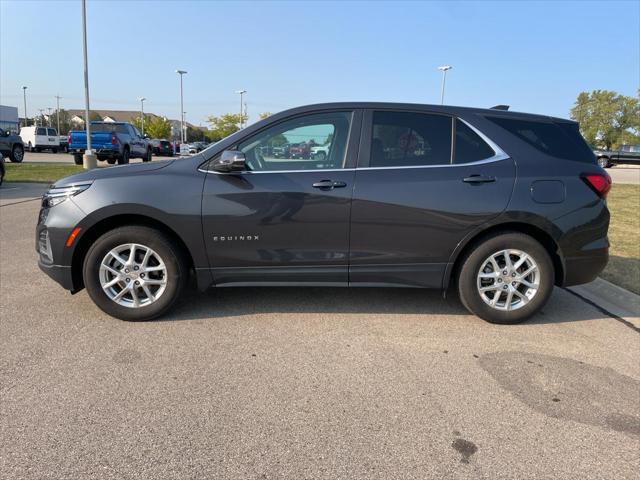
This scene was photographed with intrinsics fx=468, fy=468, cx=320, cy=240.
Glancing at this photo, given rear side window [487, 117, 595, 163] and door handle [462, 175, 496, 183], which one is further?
rear side window [487, 117, 595, 163]

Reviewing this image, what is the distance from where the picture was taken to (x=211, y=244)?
371cm

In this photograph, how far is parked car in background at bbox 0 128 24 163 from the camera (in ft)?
67.2

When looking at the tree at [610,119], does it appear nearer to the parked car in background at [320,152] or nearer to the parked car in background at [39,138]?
the parked car in background at [39,138]

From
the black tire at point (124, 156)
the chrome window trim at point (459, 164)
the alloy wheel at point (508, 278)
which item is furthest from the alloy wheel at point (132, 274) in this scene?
the black tire at point (124, 156)

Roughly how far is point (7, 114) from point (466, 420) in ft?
162

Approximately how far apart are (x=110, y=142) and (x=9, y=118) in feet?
91.9

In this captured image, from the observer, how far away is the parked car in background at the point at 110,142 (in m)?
21.2

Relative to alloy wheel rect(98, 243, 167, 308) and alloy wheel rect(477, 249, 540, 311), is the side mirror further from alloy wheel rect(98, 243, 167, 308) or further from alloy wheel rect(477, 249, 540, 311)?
alloy wheel rect(477, 249, 540, 311)

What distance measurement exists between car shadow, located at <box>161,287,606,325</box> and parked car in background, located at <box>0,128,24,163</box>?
20.7 meters

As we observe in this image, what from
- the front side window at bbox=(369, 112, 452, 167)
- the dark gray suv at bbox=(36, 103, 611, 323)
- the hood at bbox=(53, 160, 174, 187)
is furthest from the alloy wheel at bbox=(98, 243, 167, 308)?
the front side window at bbox=(369, 112, 452, 167)

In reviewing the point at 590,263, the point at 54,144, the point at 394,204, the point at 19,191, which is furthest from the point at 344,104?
the point at 54,144

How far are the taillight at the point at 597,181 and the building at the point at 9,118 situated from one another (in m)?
46.5

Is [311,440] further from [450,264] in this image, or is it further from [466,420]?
[450,264]

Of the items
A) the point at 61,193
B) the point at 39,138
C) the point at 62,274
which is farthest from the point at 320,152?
the point at 39,138
